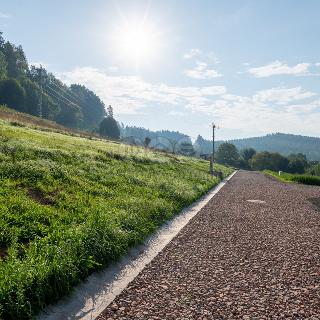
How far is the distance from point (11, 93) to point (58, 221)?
11473cm

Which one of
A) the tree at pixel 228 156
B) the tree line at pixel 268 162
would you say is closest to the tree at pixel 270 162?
the tree line at pixel 268 162

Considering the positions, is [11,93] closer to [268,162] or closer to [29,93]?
[29,93]

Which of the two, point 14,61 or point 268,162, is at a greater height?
point 14,61

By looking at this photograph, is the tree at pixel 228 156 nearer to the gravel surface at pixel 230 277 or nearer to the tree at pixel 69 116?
the tree at pixel 69 116

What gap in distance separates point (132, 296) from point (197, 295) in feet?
4.60

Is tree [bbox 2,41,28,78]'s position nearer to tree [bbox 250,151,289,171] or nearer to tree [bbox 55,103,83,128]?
tree [bbox 55,103,83,128]

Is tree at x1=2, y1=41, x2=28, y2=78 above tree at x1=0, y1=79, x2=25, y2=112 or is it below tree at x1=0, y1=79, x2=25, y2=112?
above

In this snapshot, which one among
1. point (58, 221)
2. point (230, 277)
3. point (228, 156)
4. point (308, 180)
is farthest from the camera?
point (228, 156)

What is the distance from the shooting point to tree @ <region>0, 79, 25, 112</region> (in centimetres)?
11375

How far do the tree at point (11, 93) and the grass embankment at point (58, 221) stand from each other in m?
102

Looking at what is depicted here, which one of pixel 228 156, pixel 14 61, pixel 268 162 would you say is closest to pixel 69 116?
pixel 14 61

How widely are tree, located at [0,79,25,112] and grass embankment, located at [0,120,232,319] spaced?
334ft

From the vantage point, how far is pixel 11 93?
115 m

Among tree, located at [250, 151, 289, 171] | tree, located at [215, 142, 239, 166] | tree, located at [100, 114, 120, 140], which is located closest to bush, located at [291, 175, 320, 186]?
tree, located at [250, 151, 289, 171]
